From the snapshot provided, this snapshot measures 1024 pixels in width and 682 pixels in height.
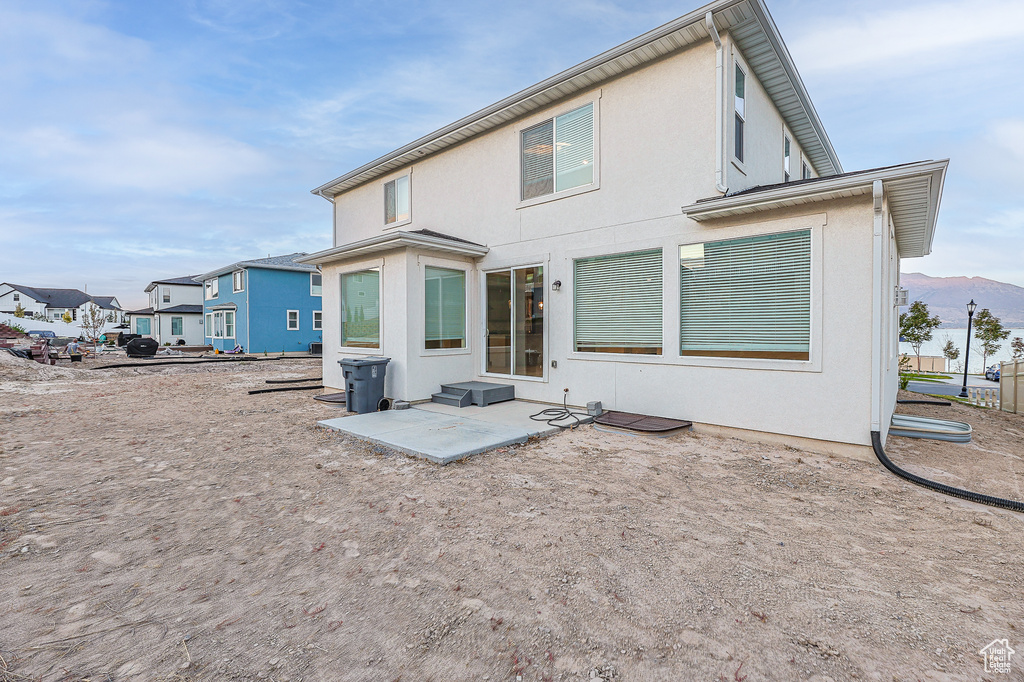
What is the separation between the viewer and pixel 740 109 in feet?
21.6

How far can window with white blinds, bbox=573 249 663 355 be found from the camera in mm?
6574

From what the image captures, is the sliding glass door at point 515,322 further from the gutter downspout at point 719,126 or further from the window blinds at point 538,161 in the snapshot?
the gutter downspout at point 719,126

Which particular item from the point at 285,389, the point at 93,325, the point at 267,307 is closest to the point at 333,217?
the point at 285,389

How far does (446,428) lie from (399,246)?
360 centimetres

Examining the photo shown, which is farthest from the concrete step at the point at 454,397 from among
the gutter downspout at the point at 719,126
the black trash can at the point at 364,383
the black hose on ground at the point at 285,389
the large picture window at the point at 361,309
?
the gutter downspout at the point at 719,126

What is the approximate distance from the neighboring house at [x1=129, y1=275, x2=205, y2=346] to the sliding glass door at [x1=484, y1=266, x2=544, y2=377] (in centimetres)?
3457

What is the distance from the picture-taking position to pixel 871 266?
4895 millimetres

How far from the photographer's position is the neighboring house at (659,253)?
5.16 m

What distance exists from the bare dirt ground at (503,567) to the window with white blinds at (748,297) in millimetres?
1502

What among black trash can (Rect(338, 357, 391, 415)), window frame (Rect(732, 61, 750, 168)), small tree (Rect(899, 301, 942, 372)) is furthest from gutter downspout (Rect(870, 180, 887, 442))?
small tree (Rect(899, 301, 942, 372))

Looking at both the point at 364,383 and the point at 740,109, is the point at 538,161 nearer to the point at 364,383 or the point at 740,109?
the point at 740,109

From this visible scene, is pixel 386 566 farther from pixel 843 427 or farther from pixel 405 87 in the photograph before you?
pixel 405 87

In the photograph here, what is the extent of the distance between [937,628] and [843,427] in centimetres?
356

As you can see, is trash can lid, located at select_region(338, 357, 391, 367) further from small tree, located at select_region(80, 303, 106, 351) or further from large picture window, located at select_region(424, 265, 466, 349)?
small tree, located at select_region(80, 303, 106, 351)
